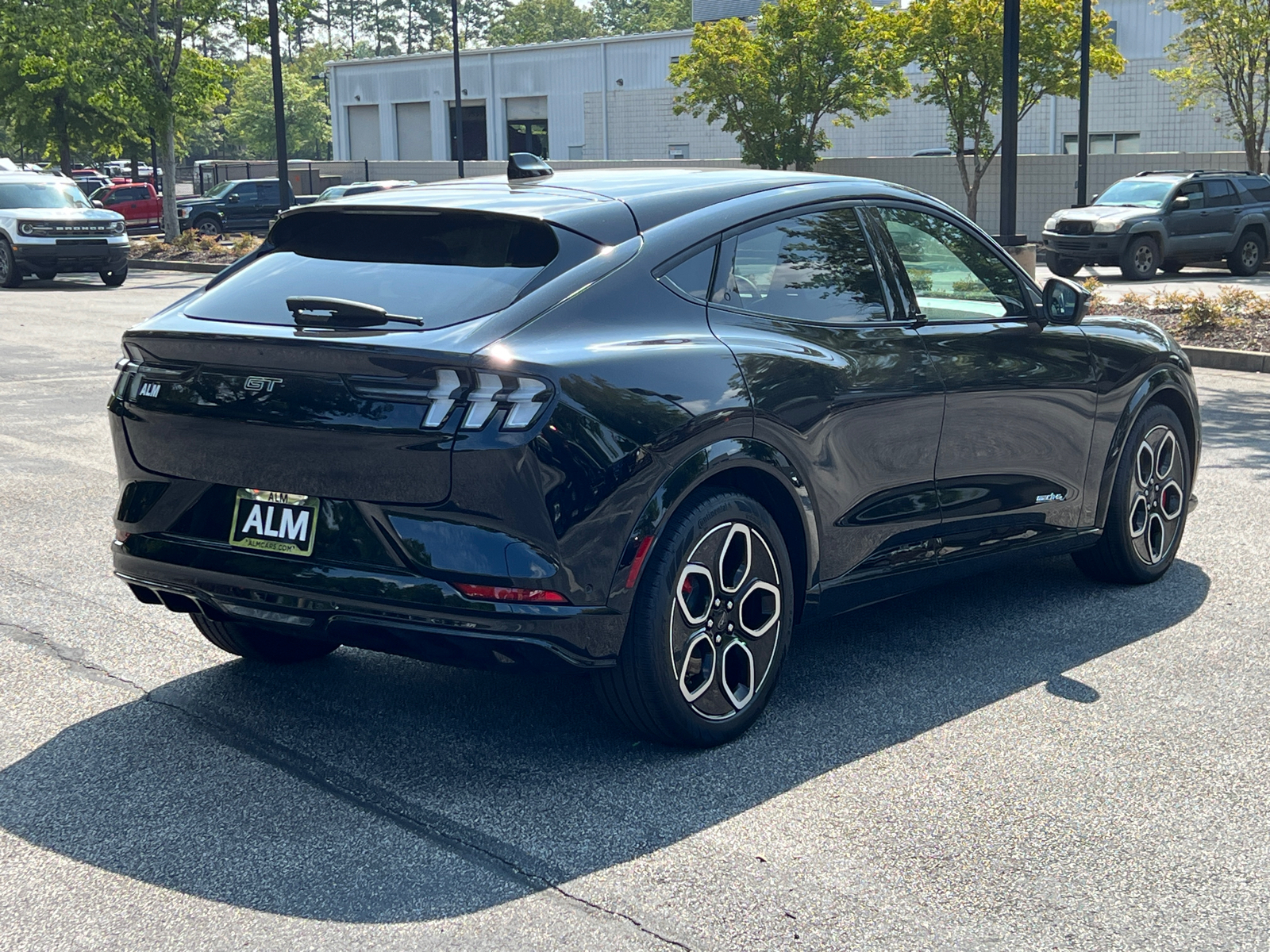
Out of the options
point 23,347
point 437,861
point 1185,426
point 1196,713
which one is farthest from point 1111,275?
point 437,861

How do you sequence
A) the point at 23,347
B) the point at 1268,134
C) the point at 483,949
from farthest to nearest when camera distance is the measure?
the point at 1268,134 < the point at 23,347 < the point at 483,949

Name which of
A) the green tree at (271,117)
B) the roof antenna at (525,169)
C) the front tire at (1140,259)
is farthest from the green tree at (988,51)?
the green tree at (271,117)

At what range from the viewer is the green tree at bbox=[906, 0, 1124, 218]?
30.9m

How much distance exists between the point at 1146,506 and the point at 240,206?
39.8 meters

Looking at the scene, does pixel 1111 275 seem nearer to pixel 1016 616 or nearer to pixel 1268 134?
pixel 1268 134

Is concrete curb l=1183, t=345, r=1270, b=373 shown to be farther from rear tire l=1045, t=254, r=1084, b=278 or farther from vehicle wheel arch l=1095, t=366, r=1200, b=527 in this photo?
rear tire l=1045, t=254, r=1084, b=278

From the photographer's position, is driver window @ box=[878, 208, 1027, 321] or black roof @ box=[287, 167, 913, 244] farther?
driver window @ box=[878, 208, 1027, 321]

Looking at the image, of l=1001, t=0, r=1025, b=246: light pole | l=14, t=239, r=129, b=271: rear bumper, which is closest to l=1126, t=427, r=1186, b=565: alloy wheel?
l=1001, t=0, r=1025, b=246: light pole

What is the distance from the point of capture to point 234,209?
141 feet

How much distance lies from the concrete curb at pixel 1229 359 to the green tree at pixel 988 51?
16.9m

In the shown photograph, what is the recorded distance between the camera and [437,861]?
3.71 metres

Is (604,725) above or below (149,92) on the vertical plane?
below

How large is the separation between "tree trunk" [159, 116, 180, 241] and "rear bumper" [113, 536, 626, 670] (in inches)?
1297

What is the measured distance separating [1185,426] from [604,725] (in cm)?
328
